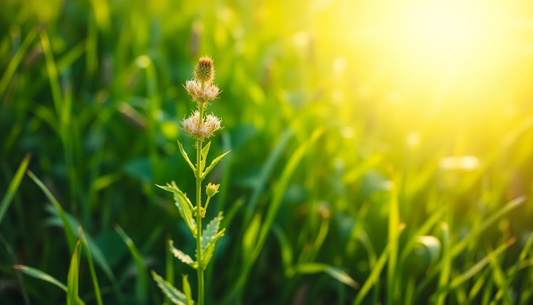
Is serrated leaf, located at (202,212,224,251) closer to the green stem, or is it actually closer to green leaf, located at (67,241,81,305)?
the green stem

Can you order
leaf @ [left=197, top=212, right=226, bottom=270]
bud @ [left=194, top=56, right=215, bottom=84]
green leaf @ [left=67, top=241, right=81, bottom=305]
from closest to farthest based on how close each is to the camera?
bud @ [left=194, top=56, right=215, bottom=84], leaf @ [left=197, top=212, right=226, bottom=270], green leaf @ [left=67, top=241, right=81, bottom=305]

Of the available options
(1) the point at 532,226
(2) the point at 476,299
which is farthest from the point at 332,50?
(2) the point at 476,299

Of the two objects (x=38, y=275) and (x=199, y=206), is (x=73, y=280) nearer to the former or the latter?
(x=38, y=275)

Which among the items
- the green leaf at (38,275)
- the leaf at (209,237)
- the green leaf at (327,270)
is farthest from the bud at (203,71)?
the green leaf at (327,270)

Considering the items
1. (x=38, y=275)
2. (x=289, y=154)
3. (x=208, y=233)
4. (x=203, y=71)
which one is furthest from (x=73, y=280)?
(x=289, y=154)

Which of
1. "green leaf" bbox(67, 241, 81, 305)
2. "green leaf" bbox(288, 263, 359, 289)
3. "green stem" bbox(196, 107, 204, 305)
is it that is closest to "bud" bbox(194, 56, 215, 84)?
"green stem" bbox(196, 107, 204, 305)

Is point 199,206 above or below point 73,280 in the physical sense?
above

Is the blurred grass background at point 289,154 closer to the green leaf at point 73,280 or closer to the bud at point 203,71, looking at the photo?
the green leaf at point 73,280

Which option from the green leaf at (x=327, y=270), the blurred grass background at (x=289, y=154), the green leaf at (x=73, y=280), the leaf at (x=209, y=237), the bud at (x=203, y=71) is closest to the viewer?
the bud at (x=203, y=71)

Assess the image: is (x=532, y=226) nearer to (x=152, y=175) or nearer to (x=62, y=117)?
(x=152, y=175)
